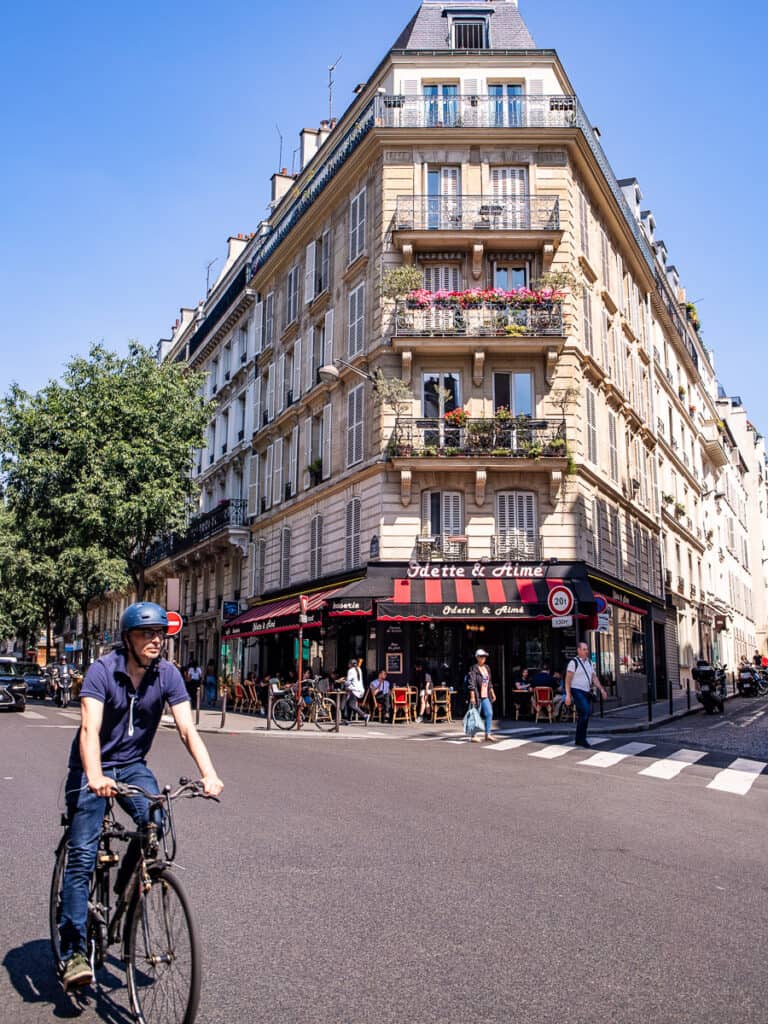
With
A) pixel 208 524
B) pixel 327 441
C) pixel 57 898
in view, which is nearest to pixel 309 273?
pixel 327 441

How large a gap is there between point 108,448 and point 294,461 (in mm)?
6234

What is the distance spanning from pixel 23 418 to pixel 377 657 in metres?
16.0

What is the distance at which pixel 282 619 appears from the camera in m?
27.2

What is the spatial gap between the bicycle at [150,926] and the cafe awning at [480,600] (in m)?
19.1

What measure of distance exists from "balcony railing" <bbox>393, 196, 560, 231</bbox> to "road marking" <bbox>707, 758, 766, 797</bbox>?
17.0 meters

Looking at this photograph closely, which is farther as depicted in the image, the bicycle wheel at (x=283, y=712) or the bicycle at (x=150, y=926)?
the bicycle wheel at (x=283, y=712)

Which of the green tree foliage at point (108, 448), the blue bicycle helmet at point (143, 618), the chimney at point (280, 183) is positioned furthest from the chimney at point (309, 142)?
the blue bicycle helmet at point (143, 618)

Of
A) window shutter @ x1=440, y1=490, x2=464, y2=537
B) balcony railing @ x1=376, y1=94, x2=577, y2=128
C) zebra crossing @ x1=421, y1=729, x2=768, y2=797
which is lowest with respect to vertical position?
zebra crossing @ x1=421, y1=729, x2=768, y2=797

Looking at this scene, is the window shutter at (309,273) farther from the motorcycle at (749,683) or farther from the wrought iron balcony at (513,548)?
the motorcycle at (749,683)

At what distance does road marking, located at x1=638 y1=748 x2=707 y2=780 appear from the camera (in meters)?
12.2

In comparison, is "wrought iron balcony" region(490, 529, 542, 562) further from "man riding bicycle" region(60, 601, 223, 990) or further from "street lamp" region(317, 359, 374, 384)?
"man riding bicycle" region(60, 601, 223, 990)

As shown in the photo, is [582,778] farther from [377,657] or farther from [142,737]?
[377,657]

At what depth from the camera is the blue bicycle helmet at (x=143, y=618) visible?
4.02 m

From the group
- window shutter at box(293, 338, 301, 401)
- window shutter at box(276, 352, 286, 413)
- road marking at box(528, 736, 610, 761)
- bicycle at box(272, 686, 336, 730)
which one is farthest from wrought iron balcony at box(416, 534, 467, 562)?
window shutter at box(276, 352, 286, 413)
